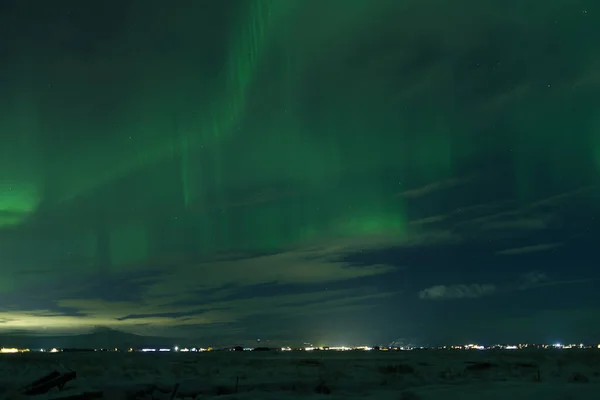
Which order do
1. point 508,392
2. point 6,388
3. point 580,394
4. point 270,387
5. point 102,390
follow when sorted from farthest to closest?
1. point 270,387
2. point 6,388
3. point 102,390
4. point 508,392
5. point 580,394

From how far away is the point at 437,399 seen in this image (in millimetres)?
15750

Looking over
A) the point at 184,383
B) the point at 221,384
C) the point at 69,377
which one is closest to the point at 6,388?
the point at 69,377

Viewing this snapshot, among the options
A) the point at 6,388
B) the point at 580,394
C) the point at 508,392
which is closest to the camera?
the point at 580,394

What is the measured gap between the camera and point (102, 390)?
2288 cm

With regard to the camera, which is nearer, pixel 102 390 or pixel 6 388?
pixel 102 390

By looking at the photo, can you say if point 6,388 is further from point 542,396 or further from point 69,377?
point 542,396

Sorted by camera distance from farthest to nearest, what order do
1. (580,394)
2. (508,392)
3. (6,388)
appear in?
1. (6,388)
2. (508,392)
3. (580,394)

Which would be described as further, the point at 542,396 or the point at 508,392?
the point at 508,392

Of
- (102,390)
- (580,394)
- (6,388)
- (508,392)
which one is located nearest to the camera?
(580,394)

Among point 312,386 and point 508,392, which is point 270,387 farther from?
point 508,392

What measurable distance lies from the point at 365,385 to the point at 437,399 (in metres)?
11.3

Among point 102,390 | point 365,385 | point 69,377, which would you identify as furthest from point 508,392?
point 69,377

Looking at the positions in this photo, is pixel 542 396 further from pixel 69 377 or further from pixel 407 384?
pixel 69 377

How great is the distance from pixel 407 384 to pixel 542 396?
40.5 ft
